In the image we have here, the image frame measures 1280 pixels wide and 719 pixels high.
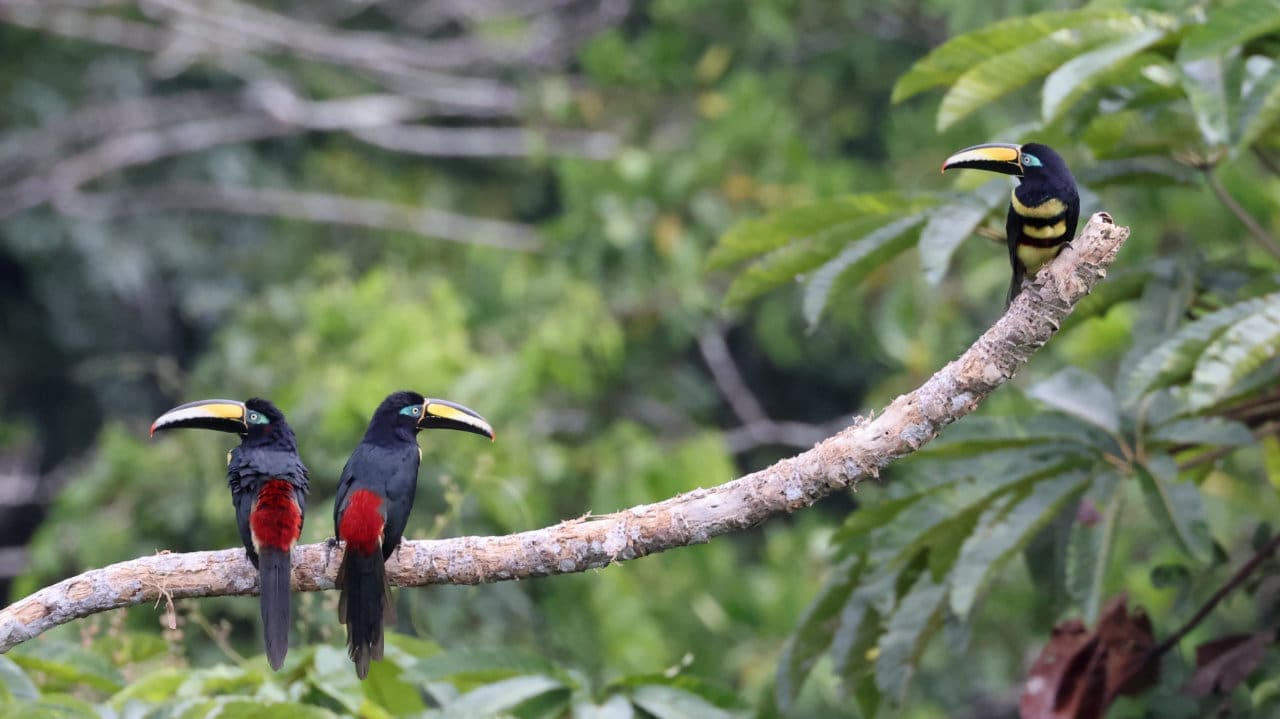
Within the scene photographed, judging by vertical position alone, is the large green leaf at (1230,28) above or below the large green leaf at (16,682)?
above

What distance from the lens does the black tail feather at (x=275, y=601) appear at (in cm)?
245

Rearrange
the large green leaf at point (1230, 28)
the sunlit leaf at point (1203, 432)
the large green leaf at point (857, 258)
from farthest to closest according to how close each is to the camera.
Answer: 1. the large green leaf at point (857, 258)
2. the sunlit leaf at point (1203, 432)
3. the large green leaf at point (1230, 28)

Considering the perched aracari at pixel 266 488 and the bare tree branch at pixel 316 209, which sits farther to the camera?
the bare tree branch at pixel 316 209

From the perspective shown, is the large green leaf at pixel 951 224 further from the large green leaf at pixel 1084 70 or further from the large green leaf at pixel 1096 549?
the large green leaf at pixel 1096 549

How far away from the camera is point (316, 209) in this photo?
10.1 metres

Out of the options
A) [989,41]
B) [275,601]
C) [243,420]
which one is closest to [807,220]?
[989,41]

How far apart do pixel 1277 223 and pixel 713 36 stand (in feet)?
15.8

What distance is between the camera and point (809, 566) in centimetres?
741

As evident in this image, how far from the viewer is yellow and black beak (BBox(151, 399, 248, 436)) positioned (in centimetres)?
261

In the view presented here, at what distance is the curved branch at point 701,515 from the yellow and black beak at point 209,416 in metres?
0.24

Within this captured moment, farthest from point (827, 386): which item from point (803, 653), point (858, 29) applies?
point (803, 653)

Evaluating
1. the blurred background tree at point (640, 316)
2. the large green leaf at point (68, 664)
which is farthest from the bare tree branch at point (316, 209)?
the large green leaf at point (68, 664)

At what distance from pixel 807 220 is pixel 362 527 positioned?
1420 millimetres

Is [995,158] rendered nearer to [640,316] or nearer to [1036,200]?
[1036,200]
